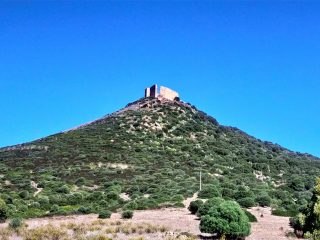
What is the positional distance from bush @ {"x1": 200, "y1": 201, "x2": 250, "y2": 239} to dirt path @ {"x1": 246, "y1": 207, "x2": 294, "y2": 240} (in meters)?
0.95

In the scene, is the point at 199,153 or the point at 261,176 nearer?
the point at 261,176

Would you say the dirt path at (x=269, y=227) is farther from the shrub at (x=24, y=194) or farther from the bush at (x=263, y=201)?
the shrub at (x=24, y=194)

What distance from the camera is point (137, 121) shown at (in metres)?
77.8

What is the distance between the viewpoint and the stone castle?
301 feet

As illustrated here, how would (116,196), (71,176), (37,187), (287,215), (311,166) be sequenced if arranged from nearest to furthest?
(287,215) < (116,196) < (37,187) < (71,176) < (311,166)

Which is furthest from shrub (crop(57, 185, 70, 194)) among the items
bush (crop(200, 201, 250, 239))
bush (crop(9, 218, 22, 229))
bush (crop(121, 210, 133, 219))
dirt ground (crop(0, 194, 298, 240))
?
bush (crop(200, 201, 250, 239))

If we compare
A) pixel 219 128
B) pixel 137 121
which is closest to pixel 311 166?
pixel 219 128

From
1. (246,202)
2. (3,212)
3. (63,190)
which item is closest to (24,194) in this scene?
(63,190)

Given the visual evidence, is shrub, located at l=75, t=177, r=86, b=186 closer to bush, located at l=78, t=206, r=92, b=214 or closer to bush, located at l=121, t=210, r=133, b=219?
bush, located at l=78, t=206, r=92, b=214

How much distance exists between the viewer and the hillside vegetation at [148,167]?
3872 centimetres

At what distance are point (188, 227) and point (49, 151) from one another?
134ft

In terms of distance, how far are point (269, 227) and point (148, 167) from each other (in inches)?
1127

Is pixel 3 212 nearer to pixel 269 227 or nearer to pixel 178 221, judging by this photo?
pixel 178 221

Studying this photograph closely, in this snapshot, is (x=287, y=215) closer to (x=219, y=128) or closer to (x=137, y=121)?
(x=137, y=121)
